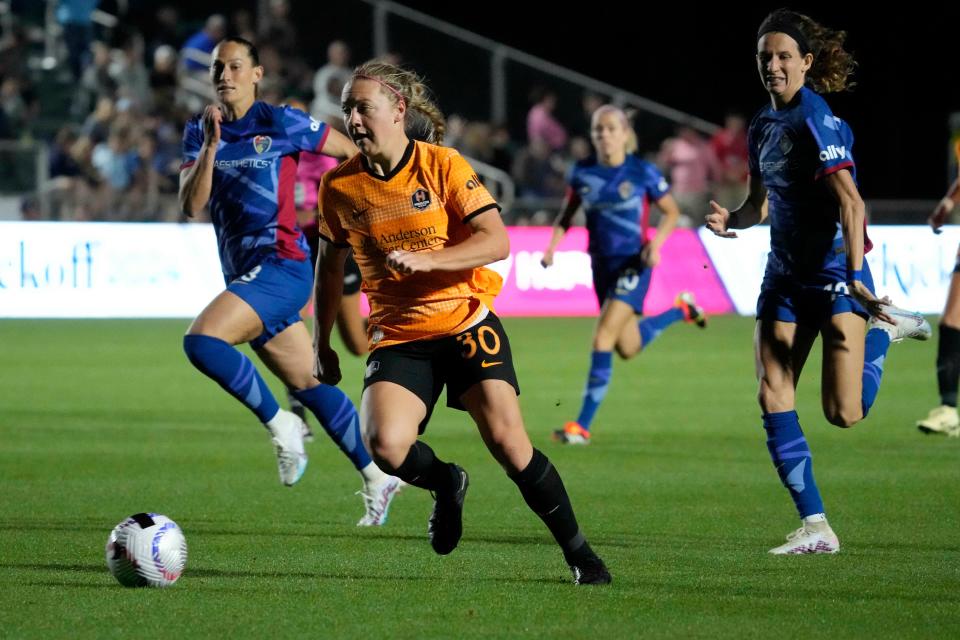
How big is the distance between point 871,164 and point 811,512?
22.5 meters

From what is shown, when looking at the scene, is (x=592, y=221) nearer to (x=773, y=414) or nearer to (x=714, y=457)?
(x=714, y=457)

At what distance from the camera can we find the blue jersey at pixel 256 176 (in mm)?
8047

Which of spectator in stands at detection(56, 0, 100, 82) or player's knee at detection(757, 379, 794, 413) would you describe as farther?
spectator in stands at detection(56, 0, 100, 82)

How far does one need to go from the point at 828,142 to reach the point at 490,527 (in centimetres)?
233

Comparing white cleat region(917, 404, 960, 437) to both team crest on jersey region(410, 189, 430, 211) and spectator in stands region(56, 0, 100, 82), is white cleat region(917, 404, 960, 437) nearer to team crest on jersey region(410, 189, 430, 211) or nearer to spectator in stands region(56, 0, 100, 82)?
team crest on jersey region(410, 189, 430, 211)

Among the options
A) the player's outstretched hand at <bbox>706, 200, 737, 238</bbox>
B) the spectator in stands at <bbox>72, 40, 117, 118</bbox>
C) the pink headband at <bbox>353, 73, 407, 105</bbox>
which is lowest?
the spectator in stands at <bbox>72, 40, 117, 118</bbox>

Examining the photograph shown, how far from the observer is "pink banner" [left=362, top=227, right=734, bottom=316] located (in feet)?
67.7

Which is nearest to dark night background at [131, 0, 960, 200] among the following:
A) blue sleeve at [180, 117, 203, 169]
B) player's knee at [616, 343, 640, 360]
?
player's knee at [616, 343, 640, 360]

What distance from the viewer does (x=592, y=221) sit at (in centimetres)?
1169

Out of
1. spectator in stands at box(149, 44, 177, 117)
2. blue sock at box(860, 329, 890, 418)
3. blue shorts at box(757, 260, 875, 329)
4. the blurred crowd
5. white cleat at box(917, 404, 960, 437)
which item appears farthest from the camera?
spectator in stands at box(149, 44, 177, 117)

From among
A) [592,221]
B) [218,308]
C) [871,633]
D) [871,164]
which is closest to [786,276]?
[871,633]

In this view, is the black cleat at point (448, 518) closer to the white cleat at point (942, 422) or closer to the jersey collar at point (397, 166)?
the jersey collar at point (397, 166)

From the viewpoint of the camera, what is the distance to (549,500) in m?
5.95

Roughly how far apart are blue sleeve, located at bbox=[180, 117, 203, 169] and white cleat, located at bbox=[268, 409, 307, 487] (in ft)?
4.37
